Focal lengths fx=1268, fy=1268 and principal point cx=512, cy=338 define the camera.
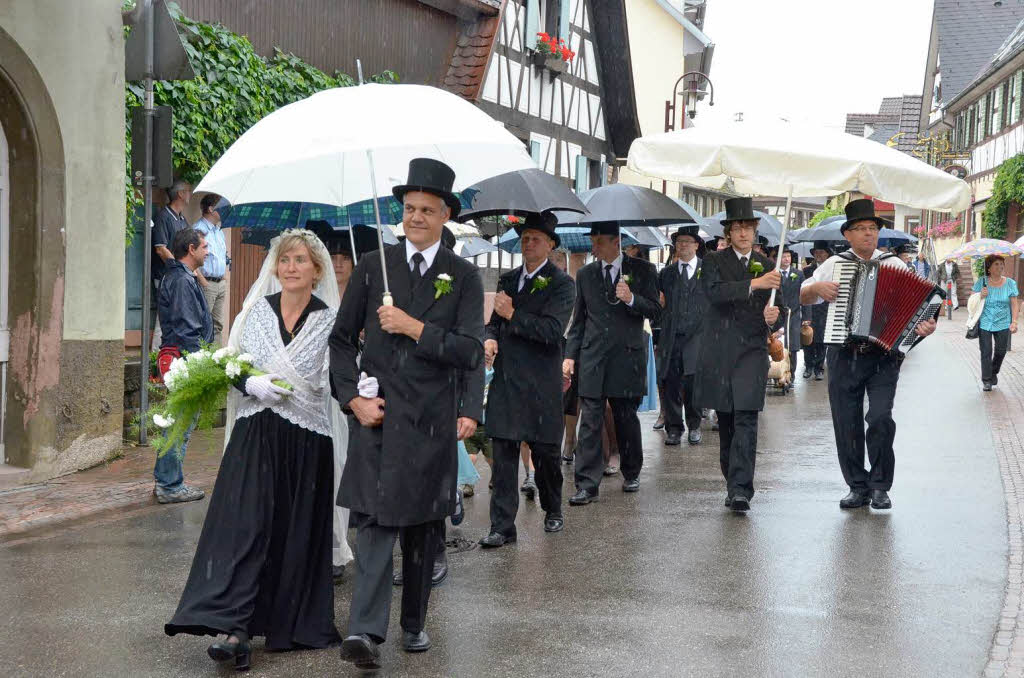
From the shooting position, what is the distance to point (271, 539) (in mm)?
5137

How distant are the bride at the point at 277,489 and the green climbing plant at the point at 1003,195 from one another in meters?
36.2

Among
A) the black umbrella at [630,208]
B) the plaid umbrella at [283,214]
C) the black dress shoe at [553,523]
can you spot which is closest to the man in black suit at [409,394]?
the plaid umbrella at [283,214]

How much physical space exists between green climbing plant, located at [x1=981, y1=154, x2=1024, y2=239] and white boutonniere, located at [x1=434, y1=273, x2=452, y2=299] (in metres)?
36.1

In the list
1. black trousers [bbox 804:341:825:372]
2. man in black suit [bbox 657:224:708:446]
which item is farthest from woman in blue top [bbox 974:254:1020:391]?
man in black suit [bbox 657:224:708:446]

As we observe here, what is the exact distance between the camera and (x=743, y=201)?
8281mm

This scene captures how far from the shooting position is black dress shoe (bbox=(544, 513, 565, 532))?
773cm

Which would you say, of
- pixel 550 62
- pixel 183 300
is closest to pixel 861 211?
pixel 183 300

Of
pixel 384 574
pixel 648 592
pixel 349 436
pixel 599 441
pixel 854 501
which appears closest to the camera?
pixel 384 574

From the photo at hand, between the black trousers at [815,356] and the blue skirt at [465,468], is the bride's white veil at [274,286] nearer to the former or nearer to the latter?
the blue skirt at [465,468]

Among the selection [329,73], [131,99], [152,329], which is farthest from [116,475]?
[329,73]

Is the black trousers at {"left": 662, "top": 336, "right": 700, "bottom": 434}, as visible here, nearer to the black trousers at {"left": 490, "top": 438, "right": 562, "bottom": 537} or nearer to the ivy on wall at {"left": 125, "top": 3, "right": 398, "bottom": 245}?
the black trousers at {"left": 490, "top": 438, "right": 562, "bottom": 537}

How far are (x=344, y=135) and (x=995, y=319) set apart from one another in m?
14.0

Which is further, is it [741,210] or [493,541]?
[741,210]

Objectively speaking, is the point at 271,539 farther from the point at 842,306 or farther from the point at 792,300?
the point at 792,300
